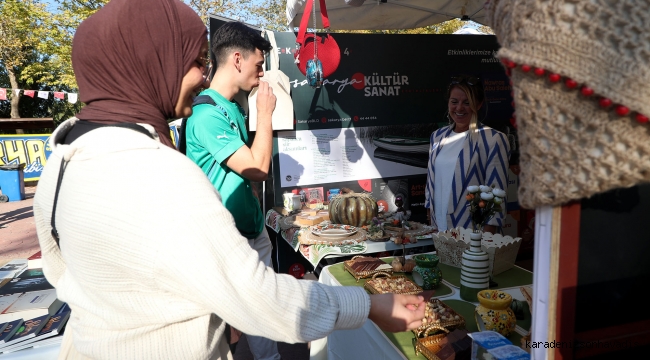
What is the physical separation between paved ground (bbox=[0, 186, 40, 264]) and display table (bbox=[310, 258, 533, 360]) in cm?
474

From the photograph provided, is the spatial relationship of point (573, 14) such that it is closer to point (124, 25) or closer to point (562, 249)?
point (562, 249)

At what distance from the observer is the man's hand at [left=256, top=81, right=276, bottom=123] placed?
2.35 meters

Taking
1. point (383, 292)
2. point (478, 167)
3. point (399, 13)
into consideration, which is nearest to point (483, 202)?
point (383, 292)

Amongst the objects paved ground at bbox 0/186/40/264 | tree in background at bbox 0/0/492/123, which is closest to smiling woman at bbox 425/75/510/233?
paved ground at bbox 0/186/40/264

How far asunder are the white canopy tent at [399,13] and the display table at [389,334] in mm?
3050

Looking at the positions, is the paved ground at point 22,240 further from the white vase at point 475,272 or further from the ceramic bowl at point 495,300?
the ceramic bowl at point 495,300

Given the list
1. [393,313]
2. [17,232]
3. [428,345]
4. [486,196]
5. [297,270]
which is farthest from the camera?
[17,232]

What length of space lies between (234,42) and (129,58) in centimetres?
151

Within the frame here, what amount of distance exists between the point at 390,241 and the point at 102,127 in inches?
87.1

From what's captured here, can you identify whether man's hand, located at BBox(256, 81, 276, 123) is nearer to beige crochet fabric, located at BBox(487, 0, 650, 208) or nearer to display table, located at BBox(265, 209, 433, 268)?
display table, located at BBox(265, 209, 433, 268)

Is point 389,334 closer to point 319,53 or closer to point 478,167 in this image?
point 478,167

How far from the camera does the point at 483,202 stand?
76.4 inches

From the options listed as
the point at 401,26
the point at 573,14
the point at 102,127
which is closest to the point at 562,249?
the point at 573,14

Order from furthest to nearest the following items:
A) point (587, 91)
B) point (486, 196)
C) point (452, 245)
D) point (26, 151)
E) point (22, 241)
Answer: point (26, 151), point (22, 241), point (452, 245), point (486, 196), point (587, 91)
